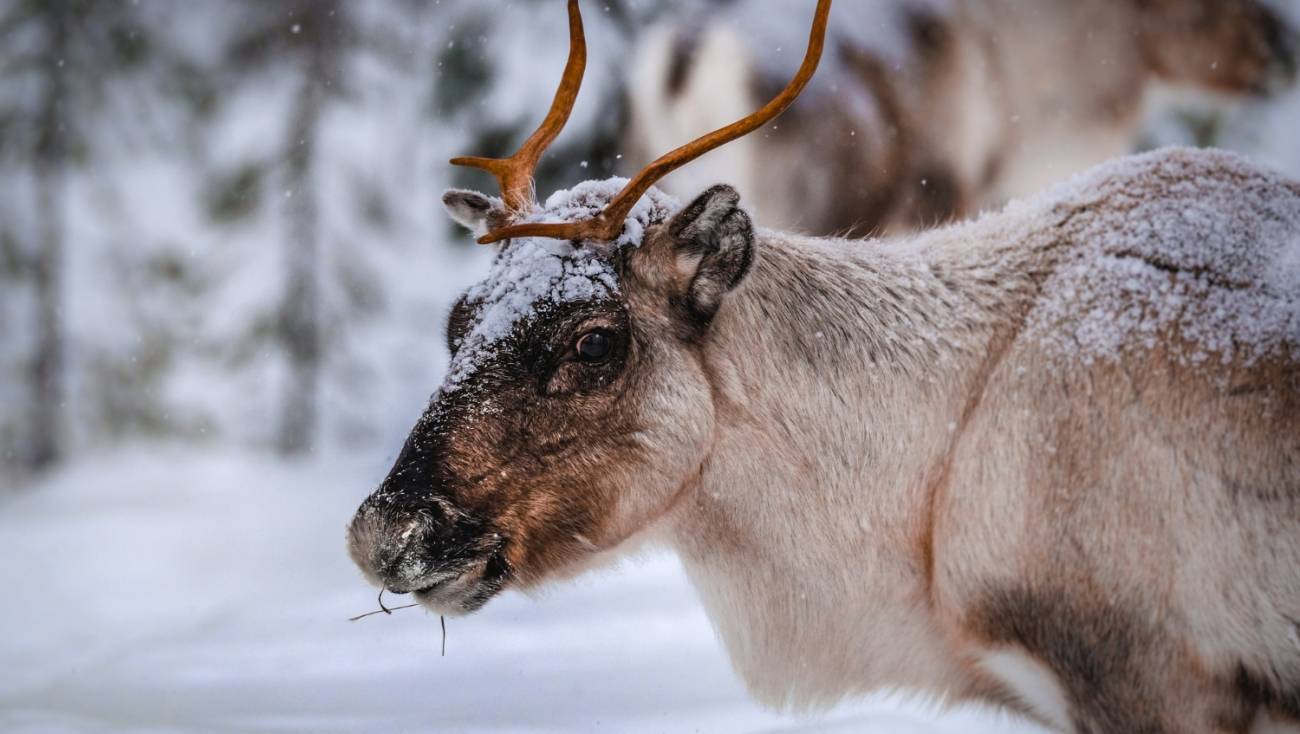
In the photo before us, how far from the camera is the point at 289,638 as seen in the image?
18.1ft

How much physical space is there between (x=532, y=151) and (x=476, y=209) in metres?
0.28

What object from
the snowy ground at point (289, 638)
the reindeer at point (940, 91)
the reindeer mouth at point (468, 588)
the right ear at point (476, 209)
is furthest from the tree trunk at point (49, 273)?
the reindeer mouth at point (468, 588)

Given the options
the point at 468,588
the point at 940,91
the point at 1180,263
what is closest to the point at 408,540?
the point at 468,588

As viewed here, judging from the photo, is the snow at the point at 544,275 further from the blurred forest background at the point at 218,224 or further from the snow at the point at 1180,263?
the blurred forest background at the point at 218,224

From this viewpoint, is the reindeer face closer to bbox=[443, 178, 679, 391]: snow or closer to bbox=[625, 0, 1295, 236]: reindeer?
bbox=[443, 178, 679, 391]: snow

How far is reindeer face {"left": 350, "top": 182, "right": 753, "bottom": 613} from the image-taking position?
2.45 m

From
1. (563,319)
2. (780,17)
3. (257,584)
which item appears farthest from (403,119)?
(563,319)

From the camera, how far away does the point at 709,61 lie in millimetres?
6898

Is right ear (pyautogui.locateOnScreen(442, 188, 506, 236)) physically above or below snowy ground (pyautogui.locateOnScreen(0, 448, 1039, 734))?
above

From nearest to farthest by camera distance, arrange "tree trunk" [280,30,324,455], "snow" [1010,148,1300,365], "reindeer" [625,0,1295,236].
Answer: "snow" [1010,148,1300,365] < "reindeer" [625,0,1295,236] < "tree trunk" [280,30,324,455]

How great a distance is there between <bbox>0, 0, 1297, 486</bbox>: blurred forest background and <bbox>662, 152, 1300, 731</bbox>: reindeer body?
5857 millimetres

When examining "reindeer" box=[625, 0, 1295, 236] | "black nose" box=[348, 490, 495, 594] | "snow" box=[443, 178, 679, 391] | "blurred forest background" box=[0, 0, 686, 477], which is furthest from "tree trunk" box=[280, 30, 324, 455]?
"black nose" box=[348, 490, 495, 594]

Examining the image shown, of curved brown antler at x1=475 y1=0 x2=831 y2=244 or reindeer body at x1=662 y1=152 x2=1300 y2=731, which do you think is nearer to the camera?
reindeer body at x1=662 y1=152 x2=1300 y2=731

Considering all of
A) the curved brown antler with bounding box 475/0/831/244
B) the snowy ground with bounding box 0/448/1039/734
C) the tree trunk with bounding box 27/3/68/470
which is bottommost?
the snowy ground with bounding box 0/448/1039/734
